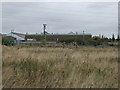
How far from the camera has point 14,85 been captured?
4.95m

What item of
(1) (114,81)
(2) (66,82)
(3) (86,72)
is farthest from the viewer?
(3) (86,72)

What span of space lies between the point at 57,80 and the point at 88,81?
0.73 m

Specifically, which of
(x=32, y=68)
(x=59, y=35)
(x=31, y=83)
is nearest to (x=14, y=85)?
(x=31, y=83)

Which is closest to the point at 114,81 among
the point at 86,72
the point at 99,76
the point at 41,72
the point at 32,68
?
the point at 99,76

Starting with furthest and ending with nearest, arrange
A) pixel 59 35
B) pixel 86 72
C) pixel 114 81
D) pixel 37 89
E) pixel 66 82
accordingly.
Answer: pixel 59 35 → pixel 86 72 → pixel 114 81 → pixel 66 82 → pixel 37 89

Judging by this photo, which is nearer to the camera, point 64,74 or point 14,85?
point 14,85

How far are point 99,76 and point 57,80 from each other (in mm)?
1198

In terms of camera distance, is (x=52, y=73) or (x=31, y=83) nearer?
(x=31, y=83)

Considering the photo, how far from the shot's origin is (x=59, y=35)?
102438 millimetres

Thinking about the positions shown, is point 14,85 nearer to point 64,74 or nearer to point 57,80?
point 57,80

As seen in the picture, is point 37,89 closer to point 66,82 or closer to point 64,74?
point 66,82

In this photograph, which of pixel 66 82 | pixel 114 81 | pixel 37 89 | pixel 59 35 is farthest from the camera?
pixel 59 35

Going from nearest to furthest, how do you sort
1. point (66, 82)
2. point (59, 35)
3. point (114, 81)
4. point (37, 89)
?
point (37, 89) → point (66, 82) → point (114, 81) → point (59, 35)

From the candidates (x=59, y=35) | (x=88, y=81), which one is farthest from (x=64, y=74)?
(x=59, y=35)
